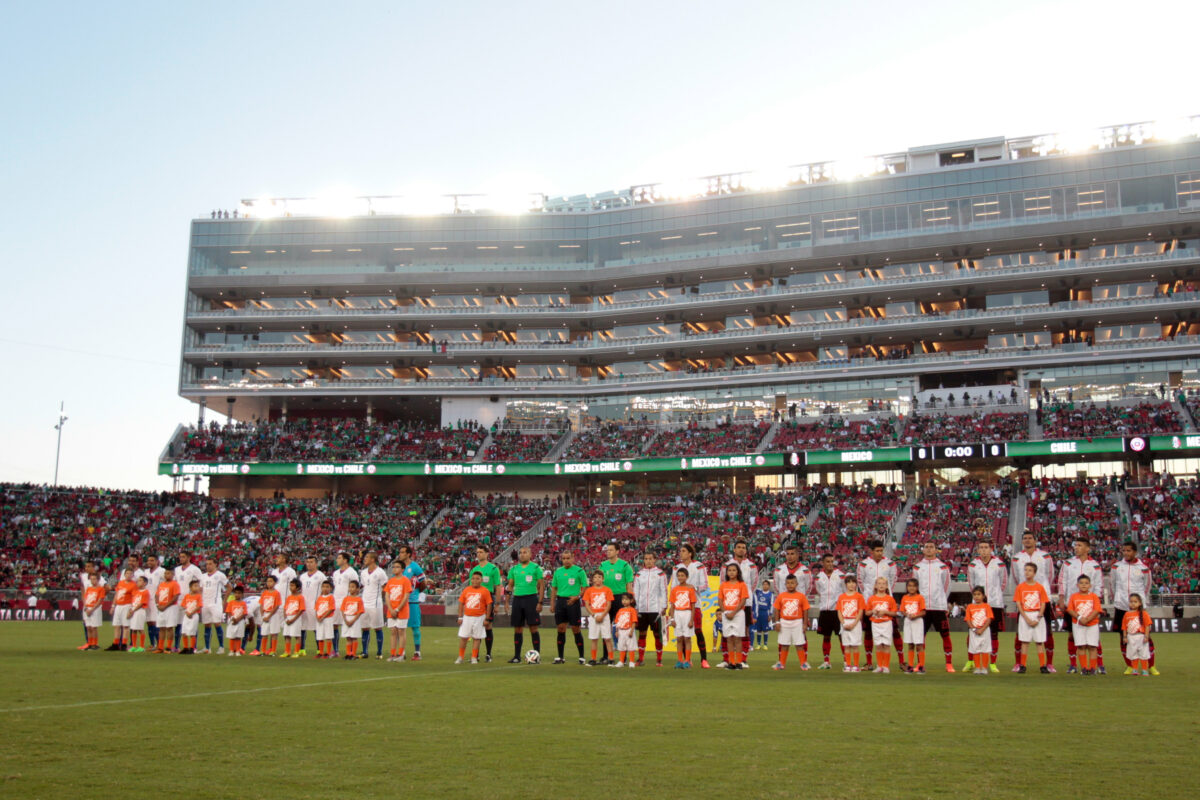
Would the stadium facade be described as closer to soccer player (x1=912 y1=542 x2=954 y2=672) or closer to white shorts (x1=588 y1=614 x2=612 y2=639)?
soccer player (x1=912 y1=542 x2=954 y2=672)

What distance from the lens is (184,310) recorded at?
7681cm

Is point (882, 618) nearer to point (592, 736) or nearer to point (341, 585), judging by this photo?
point (592, 736)

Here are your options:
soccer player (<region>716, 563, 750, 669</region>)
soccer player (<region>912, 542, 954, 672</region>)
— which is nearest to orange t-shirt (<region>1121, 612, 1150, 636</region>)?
soccer player (<region>912, 542, 954, 672</region>)

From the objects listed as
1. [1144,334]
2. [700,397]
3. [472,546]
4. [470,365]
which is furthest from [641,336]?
[1144,334]

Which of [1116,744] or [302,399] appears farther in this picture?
Result: [302,399]

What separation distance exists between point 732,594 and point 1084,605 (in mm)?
6038

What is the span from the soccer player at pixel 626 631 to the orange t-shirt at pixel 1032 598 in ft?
22.5

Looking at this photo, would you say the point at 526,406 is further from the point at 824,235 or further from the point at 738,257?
the point at 824,235

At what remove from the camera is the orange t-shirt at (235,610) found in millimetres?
21609

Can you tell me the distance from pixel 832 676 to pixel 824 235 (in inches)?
2318

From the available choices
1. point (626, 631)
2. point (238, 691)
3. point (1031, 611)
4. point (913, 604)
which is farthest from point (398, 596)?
point (1031, 611)

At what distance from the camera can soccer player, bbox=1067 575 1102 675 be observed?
17.0 meters

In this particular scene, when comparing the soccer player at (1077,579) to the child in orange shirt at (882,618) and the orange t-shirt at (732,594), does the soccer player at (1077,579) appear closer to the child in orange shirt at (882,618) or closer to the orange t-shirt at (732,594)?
the child in orange shirt at (882,618)

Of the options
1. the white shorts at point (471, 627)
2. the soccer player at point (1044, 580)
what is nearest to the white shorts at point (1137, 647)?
the soccer player at point (1044, 580)
